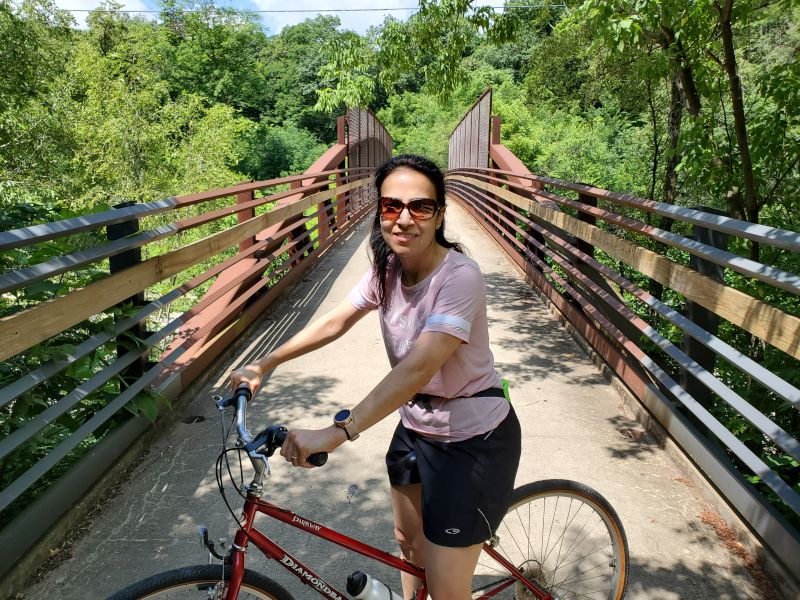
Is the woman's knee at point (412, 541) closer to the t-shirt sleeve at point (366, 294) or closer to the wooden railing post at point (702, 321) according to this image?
the t-shirt sleeve at point (366, 294)

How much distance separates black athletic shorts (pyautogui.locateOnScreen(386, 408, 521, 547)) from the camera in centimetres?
184

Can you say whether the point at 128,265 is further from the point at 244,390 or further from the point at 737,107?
the point at 737,107

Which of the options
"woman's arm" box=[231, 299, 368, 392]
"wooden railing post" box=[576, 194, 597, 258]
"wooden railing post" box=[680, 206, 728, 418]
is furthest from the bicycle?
"wooden railing post" box=[576, 194, 597, 258]

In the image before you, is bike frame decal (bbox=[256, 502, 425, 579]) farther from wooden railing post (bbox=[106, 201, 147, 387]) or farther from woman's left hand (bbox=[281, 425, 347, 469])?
wooden railing post (bbox=[106, 201, 147, 387])

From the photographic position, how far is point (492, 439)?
1.89 metres

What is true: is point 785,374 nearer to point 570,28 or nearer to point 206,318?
point 206,318

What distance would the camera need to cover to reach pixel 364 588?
6.09 ft

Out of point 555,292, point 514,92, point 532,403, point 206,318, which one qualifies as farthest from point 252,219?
point 514,92

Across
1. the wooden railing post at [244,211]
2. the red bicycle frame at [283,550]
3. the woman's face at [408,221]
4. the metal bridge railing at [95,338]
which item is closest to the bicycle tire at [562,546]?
the red bicycle frame at [283,550]

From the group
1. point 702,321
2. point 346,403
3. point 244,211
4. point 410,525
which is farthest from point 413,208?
point 244,211

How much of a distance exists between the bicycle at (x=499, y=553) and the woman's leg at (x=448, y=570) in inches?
6.7

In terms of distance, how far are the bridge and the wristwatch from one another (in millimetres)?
1502

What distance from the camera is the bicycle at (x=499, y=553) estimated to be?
1.58 metres

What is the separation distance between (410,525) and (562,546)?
1067 mm
